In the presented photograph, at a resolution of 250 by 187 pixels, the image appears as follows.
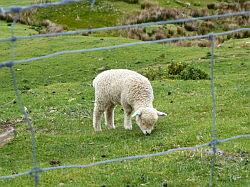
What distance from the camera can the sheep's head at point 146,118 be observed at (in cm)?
1152

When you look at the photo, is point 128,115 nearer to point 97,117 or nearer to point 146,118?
point 97,117

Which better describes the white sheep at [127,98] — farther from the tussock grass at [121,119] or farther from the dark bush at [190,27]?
the dark bush at [190,27]

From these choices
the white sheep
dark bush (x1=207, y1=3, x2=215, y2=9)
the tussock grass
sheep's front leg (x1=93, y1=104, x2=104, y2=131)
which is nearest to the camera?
the tussock grass

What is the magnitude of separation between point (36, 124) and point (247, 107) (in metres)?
5.06

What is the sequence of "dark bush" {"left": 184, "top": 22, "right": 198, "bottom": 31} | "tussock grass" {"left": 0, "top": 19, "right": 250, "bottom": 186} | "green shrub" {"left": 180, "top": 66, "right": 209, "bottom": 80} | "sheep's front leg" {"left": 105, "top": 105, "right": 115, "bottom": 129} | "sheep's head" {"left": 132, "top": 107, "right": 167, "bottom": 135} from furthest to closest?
"dark bush" {"left": 184, "top": 22, "right": 198, "bottom": 31} < "green shrub" {"left": 180, "top": 66, "right": 209, "bottom": 80} < "sheep's front leg" {"left": 105, "top": 105, "right": 115, "bottom": 129} < "sheep's head" {"left": 132, "top": 107, "right": 167, "bottom": 135} < "tussock grass" {"left": 0, "top": 19, "right": 250, "bottom": 186}

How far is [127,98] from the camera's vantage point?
1224cm

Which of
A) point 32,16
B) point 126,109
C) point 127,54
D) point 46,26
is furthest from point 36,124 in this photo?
point 32,16

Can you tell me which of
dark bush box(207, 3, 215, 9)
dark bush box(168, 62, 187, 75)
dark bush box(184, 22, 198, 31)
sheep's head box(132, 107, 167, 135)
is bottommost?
dark bush box(207, 3, 215, 9)

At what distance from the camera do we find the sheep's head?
11.5 meters

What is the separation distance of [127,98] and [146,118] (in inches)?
35.9

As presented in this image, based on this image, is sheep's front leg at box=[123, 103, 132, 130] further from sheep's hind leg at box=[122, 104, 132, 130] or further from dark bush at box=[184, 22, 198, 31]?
dark bush at box=[184, 22, 198, 31]

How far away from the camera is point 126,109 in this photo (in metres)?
12.6

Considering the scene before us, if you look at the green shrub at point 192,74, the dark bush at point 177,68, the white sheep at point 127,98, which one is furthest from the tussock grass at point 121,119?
the dark bush at point 177,68

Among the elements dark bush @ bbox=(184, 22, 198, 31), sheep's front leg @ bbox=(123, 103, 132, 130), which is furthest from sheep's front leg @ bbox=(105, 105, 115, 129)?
dark bush @ bbox=(184, 22, 198, 31)
